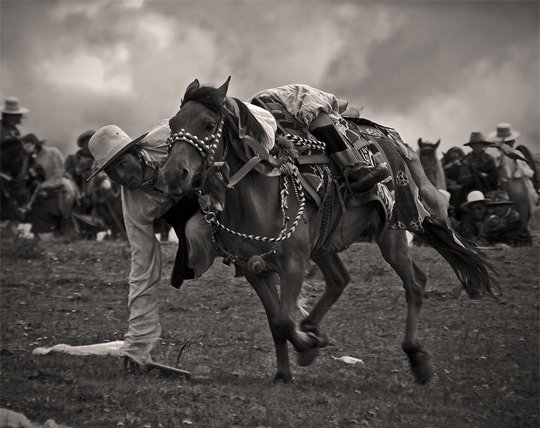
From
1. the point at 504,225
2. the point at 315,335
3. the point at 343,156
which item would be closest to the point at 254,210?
the point at 343,156

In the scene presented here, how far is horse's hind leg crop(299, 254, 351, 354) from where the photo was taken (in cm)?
1107

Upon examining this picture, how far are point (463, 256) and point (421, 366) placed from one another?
1.69 metres

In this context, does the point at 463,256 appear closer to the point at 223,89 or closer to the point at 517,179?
the point at 223,89

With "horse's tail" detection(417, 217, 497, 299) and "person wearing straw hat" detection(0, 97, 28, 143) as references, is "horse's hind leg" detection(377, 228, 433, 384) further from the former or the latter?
"person wearing straw hat" detection(0, 97, 28, 143)

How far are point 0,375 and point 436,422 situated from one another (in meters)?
3.64

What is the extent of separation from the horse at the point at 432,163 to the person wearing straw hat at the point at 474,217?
21.2 inches

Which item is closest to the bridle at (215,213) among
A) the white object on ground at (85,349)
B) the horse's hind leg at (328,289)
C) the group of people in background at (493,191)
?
the horse's hind leg at (328,289)

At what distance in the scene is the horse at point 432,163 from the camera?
1912 cm

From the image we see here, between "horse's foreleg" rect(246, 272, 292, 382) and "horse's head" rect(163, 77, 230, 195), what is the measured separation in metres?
1.36

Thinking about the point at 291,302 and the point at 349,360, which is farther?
the point at 349,360

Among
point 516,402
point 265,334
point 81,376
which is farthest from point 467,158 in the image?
point 81,376

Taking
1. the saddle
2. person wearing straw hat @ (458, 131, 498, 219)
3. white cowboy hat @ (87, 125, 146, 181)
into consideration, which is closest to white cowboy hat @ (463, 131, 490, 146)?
person wearing straw hat @ (458, 131, 498, 219)

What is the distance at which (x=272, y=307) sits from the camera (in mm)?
10125

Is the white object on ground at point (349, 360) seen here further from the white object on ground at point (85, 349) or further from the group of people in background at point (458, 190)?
the group of people in background at point (458, 190)
